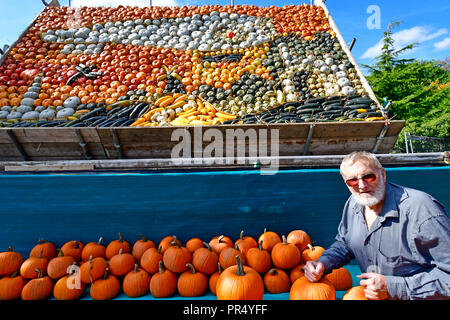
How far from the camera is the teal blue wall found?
2609mm

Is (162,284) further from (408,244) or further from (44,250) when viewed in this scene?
(408,244)

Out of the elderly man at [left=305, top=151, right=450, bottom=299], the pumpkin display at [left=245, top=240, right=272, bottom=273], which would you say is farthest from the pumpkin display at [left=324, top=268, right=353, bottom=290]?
the pumpkin display at [left=245, top=240, right=272, bottom=273]

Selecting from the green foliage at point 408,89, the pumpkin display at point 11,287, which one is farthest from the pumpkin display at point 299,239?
the green foliage at point 408,89

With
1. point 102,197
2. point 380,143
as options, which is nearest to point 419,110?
point 380,143

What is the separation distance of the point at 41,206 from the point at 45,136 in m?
1.91

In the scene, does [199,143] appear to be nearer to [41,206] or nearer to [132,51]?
[41,206]

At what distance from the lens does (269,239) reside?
8.09ft

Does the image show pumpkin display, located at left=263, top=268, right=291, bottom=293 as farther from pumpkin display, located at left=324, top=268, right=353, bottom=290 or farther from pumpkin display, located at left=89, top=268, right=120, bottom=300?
pumpkin display, located at left=89, top=268, right=120, bottom=300

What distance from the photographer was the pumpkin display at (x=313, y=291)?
1705 millimetres

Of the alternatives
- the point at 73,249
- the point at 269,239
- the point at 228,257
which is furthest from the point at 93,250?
the point at 269,239

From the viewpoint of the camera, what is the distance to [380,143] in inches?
171

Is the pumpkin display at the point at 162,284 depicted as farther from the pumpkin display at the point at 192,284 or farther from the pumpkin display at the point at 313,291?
the pumpkin display at the point at 313,291

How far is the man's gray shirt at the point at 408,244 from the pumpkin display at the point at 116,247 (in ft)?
7.13

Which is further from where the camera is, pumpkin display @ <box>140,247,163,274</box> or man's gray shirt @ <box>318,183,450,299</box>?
pumpkin display @ <box>140,247,163,274</box>
